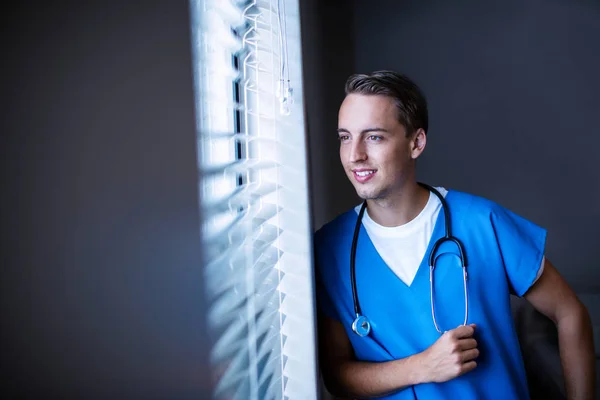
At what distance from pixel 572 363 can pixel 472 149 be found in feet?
4.63

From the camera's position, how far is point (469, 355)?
3.31 feet

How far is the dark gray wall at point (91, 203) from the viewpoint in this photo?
13.0 inches

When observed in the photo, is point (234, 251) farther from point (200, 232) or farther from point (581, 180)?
point (581, 180)

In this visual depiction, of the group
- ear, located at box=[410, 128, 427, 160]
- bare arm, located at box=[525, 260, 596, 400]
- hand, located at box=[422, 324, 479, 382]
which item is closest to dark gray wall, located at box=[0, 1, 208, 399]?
hand, located at box=[422, 324, 479, 382]

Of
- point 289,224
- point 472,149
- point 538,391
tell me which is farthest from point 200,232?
point 472,149

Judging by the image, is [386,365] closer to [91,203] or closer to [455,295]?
[455,295]

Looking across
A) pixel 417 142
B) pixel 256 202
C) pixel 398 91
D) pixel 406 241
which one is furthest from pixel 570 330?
pixel 256 202

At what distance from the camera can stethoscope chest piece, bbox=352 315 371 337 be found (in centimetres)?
110

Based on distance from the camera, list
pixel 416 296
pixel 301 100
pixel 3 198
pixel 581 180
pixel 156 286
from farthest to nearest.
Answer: pixel 581 180
pixel 416 296
pixel 301 100
pixel 156 286
pixel 3 198

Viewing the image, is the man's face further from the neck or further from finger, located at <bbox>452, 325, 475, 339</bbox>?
finger, located at <bbox>452, 325, 475, 339</bbox>

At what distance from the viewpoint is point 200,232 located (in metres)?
0.53

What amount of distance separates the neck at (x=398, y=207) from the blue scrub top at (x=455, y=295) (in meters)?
0.06

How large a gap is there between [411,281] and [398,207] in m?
0.18

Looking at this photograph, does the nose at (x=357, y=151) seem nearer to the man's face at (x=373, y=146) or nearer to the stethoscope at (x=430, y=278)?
the man's face at (x=373, y=146)
